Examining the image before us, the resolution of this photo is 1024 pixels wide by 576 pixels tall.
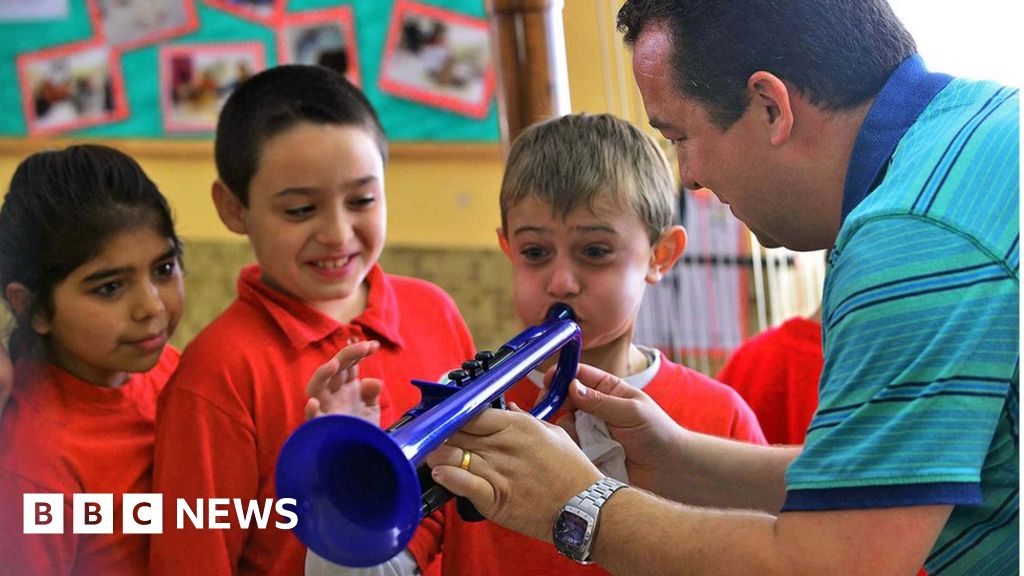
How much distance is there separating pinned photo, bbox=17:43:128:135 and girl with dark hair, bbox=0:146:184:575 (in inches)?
64.4

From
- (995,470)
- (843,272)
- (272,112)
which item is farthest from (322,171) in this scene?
(995,470)

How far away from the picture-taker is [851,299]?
2.61 ft

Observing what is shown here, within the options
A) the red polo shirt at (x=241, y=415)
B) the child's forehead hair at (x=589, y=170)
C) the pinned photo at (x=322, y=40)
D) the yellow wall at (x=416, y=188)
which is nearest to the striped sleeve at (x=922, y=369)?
the child's forehead hair at (x=589, y=170)

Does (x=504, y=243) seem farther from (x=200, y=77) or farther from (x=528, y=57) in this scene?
(x=200, y=77)

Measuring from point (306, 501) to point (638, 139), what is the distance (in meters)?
0.55

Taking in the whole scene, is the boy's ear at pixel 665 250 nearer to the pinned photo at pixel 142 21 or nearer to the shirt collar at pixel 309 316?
the shirt collar at pixel 309 316

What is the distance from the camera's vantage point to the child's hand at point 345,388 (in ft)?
3.31

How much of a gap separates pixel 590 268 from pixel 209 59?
186cm

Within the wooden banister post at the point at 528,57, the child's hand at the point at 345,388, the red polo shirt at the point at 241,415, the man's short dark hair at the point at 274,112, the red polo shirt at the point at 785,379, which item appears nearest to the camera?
the child's hand at the point at 345,388

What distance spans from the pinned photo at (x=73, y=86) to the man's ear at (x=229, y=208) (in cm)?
163

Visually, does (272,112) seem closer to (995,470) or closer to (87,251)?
(87,251)

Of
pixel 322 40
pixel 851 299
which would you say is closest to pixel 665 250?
pixel 851 299

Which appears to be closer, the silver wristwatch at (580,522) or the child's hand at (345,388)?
the silver wristwatch at (580,522)

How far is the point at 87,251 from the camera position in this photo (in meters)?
1.18
